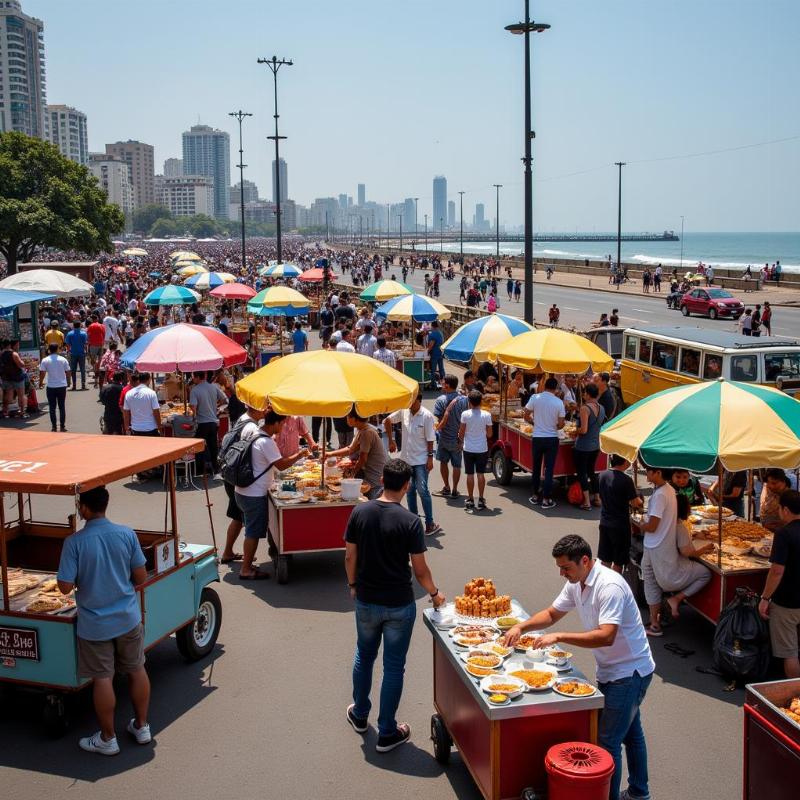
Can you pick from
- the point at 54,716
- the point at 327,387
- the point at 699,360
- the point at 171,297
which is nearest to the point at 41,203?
the point at 171,297

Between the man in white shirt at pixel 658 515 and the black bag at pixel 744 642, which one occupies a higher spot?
the man in white shirt at pixel 658 515

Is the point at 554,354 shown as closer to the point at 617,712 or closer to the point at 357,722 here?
the point at 357,722

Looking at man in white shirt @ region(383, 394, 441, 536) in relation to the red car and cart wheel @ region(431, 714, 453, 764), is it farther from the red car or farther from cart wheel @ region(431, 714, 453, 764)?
the red car

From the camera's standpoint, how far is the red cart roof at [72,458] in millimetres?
5984

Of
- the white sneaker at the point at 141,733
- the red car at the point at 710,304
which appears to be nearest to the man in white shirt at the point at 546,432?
the white sneaker at the point at 141,733

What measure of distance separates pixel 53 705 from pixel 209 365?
7554mm

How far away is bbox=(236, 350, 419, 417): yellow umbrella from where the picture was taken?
9102 millimetres

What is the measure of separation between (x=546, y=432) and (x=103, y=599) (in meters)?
7.82

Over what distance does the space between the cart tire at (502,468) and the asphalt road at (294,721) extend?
4115 mm

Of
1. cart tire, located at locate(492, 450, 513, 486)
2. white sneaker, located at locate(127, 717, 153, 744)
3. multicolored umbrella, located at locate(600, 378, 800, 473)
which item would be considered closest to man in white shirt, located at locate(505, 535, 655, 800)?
multicolored umbrella, located at locate(600, 378, 800, 473)

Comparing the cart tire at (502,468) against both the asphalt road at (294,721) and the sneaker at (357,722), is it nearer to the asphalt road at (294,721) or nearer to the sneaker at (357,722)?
the asphalt road at (294,721)

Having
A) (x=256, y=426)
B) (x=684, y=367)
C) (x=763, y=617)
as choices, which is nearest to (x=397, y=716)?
(x=763, y=617)

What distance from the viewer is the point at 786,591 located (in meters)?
6.99

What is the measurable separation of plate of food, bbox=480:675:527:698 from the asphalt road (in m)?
1.04
